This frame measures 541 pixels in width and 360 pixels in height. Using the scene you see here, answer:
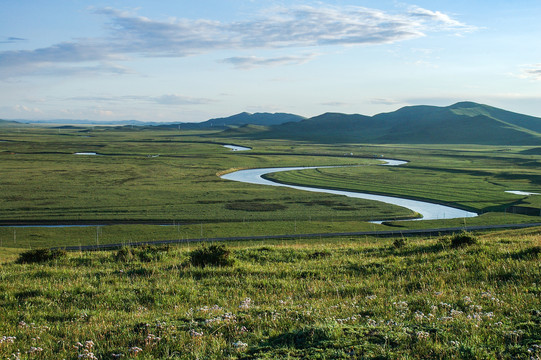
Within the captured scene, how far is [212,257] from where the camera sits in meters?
18.7

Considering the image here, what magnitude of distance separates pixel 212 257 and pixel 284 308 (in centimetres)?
765

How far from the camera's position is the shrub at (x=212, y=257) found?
18.4 m

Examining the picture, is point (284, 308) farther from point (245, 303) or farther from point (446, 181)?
point (446, 181)

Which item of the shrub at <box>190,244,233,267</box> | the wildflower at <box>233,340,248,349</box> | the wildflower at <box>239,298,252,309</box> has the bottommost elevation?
the shrub at <box>190,244,233,267</box>

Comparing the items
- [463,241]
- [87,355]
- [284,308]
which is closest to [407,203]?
[463,241]

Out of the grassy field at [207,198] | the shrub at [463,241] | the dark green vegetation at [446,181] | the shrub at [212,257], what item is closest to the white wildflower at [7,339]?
the shrub at [212,257]

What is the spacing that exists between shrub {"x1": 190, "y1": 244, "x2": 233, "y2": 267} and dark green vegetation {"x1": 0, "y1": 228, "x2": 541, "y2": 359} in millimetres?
550

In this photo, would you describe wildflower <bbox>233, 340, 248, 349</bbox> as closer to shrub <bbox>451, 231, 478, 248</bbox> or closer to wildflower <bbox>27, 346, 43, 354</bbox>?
wildflower <bbox>27, 346, 43, 354</bbox>

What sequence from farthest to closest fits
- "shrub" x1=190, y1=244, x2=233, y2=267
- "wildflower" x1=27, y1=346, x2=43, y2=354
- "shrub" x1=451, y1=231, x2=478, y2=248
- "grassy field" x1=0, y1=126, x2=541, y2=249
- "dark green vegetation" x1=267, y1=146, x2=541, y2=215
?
"dark green vegetation" x1=267, y1=146, x2=541, y2=215 < "grassy field" x1=0, y1=126, x2=541, y2=249 < "shrub" x1=451, y1=231, x2=478, y2=248 < "shrub" x1=190, y1=244, x2=233, y2=267 < "wildflower" x1=27, y1=346, x2=43, y2=354

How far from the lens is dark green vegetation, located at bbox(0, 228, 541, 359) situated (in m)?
8.75

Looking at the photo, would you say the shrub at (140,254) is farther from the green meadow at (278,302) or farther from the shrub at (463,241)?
the shrub at (463,241)

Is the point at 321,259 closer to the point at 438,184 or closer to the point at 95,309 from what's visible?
the point at 95,309

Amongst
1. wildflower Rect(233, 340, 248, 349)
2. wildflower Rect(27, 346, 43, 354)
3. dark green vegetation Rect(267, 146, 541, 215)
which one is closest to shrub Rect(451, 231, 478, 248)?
wildflower Rect(233, 340, 248, 349)

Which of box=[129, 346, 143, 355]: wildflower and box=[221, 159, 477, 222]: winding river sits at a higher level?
box=[129, 346, 143, 355]: wildflower
